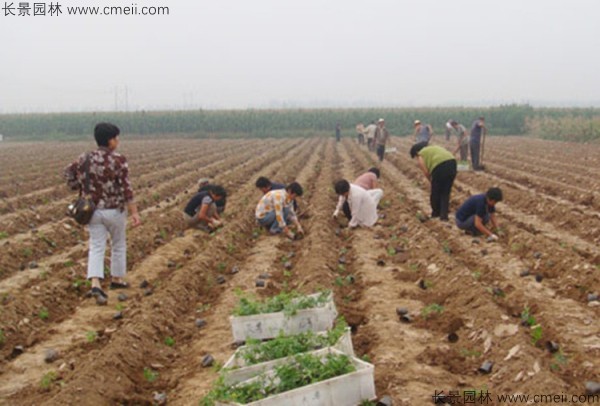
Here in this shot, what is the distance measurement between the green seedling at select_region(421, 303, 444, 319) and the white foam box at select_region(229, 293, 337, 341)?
128 cm

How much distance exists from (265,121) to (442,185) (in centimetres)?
4995

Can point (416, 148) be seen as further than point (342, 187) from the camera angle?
Yes

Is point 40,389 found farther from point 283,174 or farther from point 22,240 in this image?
point 283,174

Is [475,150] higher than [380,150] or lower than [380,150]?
higher

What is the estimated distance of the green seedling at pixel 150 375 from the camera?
18.4 feet

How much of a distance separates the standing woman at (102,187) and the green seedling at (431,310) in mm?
3485

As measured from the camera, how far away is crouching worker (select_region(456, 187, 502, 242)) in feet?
34.4

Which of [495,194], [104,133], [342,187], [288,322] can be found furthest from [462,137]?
[288,322]

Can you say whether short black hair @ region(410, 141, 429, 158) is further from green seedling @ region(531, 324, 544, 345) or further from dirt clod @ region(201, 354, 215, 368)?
dirt clod @ region(201, 354, 215, 368)

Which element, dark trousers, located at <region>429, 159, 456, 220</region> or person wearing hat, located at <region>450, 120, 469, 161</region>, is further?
person wearing hat, located at <region>450, 120, 469, 161</region>

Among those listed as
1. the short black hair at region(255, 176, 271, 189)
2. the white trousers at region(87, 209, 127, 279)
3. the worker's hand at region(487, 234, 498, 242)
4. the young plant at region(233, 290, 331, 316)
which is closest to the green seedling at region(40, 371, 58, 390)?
the young plant at region(233, 290, 331, 316)

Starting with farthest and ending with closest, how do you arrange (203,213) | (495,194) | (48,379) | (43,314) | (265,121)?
(265,121) < (203,213) < (495,194) < (43,314) < (48,379)

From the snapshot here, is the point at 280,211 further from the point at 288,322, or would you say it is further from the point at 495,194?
the point at 288,322

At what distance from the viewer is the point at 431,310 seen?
694 cm
